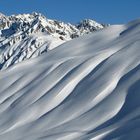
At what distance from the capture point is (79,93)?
30.6 meters

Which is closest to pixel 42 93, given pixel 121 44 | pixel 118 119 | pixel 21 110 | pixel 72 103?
pixel 21 110

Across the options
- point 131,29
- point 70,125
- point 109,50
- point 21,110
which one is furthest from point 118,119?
point 131,29

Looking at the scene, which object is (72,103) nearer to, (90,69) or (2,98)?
(90,69)

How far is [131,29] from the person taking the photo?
40.2 metres

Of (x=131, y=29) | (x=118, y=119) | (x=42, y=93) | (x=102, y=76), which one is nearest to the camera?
(x=118, y=119)

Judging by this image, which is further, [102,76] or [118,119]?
[102,76]

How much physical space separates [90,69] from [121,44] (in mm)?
3876

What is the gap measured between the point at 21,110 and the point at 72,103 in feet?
12.2

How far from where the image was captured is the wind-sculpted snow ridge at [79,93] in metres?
25.2

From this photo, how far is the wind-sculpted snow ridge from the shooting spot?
25.2 meters

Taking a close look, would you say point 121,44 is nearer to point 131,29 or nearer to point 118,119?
point 131,29

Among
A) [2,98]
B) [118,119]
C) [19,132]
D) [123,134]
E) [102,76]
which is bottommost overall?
[123,134]

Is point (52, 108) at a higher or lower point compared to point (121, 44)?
lower

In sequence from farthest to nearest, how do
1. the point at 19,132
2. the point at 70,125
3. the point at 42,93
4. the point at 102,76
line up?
the point at 42,93, the point at 102,76, the point at 19,132, the point at 70,125
